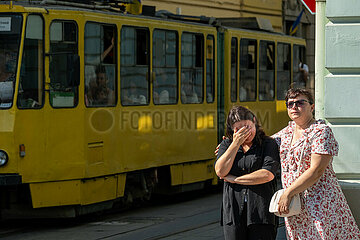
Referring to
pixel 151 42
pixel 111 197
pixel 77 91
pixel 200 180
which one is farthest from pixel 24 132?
pixel 200 180

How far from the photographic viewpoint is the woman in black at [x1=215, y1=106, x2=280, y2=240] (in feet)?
20.3

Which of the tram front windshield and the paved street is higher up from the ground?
the tram front windshield

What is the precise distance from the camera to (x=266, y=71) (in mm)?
16688

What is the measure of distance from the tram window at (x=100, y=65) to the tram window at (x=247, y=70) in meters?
4.05

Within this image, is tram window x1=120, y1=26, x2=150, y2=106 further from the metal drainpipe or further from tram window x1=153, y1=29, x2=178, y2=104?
the metal drainpipe

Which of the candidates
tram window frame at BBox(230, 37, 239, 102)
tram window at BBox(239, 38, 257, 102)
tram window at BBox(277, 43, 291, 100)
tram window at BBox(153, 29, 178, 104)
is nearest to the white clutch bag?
tram window at BBox(153, 29, 178, 104)

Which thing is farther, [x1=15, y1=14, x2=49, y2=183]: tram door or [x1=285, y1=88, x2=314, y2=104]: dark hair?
[x1=15, y1=14, x2=49, y2=183]: tram door

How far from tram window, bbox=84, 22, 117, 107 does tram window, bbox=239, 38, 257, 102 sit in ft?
13.3

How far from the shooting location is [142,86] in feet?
42.0

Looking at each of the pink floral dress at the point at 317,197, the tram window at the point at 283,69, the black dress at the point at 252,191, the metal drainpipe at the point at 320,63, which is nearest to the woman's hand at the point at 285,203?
the pink floral dress at the point at 317,197

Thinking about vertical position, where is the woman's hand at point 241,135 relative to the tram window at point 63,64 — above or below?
below

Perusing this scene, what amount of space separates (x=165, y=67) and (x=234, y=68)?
2.37 metres

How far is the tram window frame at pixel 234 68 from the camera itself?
15414 mm

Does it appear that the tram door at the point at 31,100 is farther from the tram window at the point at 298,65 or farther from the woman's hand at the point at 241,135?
the tram window at the point at 298,65
